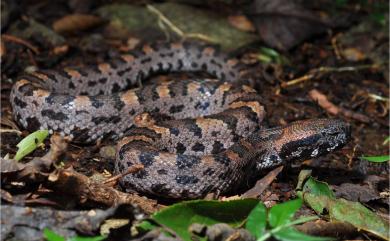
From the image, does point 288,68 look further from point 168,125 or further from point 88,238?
point 88,238

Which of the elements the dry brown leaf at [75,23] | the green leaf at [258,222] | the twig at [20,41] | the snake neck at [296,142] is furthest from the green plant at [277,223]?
the dry brown leaf at [75,23]

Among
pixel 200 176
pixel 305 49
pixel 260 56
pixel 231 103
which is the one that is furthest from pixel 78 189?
pixel 305 49

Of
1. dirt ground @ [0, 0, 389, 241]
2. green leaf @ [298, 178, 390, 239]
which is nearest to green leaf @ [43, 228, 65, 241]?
dirt ground @ [0, 0, 389, 241]

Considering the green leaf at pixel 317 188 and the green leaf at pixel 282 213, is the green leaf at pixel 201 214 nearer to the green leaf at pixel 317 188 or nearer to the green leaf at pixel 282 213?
the green leaf at pixel 282 213

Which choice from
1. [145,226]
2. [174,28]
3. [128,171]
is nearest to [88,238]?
[145,226]

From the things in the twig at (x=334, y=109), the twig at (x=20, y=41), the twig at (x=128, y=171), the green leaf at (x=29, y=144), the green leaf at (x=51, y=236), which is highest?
the twig at (x=20, y=41)

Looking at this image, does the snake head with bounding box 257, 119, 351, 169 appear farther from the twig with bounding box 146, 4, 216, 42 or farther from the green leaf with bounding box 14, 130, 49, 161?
the twig with bounding box 146, 4, 216, 42

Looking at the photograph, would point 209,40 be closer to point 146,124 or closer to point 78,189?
point 146,124
